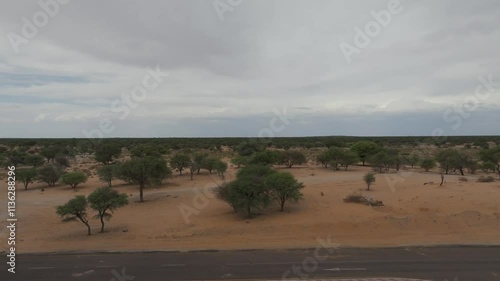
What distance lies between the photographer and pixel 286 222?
1074 inches

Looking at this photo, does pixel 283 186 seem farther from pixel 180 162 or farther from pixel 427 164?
pixel 427 164

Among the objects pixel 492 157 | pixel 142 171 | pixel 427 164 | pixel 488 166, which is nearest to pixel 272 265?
pixel 142 171

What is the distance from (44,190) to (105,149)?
23.8 metres

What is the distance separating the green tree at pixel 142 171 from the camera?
125 feet

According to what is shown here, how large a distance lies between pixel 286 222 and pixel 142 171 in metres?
17.5

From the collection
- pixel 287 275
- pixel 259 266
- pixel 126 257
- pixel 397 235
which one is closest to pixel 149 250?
pixel 126 257

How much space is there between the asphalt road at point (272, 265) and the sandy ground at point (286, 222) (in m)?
1.72

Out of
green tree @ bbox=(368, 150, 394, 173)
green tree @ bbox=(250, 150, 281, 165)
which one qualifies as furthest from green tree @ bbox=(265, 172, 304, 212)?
green tree @ bbox=(368, 150, 394, 173)

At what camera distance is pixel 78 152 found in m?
96.2

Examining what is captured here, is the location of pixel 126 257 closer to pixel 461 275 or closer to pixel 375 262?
pixel 375 262

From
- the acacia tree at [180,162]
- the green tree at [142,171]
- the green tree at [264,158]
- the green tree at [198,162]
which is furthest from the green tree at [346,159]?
the green tree at [142,171]

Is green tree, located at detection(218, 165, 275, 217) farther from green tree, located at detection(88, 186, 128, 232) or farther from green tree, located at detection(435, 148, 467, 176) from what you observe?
green tree, located at detection(435, 148, 467, 176)

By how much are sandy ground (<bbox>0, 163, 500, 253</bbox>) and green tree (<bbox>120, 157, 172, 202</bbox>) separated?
1.77 m

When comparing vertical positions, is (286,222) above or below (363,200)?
below
